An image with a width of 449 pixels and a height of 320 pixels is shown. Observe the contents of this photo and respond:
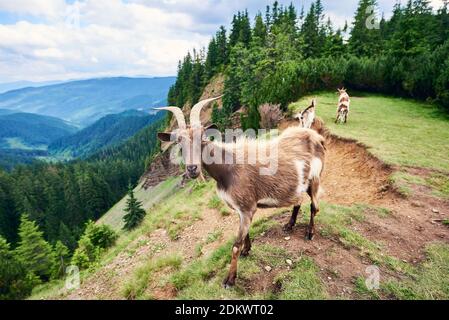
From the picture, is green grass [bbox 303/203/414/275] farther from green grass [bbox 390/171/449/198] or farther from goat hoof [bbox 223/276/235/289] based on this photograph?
goat hoof [bbox 223/276/235/289]

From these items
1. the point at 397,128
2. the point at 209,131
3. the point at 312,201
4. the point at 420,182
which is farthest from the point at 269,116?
the point at 209,131

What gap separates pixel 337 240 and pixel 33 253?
38.9 m

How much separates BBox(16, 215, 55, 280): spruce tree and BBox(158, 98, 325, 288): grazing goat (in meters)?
37.4

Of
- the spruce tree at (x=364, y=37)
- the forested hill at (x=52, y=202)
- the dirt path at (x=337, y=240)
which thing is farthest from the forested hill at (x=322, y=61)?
the forested hill at (x=52, y=202)

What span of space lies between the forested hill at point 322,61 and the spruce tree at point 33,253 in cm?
2959

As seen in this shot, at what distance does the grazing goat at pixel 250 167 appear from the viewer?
506cm

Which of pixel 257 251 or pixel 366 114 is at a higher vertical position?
pixel 366 114

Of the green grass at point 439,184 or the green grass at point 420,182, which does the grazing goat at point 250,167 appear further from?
the green grass at point 439,184

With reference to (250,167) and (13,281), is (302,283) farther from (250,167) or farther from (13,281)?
(13,281)

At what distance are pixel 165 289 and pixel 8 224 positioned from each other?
7880cm

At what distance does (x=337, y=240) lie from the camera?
670 cm
